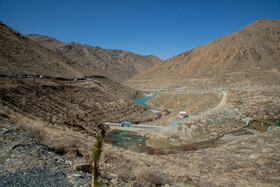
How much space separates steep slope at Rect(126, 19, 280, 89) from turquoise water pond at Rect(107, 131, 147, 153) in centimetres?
4498

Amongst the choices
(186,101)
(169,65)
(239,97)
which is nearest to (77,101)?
(186,101)

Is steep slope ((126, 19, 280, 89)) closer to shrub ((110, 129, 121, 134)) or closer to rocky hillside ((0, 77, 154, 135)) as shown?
rocky hillside ((0, 77, 154, 135))

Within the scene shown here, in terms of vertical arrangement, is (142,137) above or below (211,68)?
below

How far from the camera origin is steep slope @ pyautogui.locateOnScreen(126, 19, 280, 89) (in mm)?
62969

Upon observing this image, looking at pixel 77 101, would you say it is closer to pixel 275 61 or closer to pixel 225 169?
pixel 225 169

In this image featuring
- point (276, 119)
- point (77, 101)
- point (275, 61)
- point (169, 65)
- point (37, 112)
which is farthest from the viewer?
point (169, 65)

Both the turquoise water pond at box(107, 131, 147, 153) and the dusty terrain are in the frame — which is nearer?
the dusty terrain

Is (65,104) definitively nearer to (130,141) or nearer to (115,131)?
(115,131)

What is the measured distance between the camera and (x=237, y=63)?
76.6 m

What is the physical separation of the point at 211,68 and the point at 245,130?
64.2 metres

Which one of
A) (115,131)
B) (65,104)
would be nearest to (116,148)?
(65,104)

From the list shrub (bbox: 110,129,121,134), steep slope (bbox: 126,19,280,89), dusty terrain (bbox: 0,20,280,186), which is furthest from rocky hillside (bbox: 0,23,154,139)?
→ steep slope (bbox: 126,19,280,89)

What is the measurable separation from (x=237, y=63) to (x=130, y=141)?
2718 inches

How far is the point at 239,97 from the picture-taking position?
3997cm
